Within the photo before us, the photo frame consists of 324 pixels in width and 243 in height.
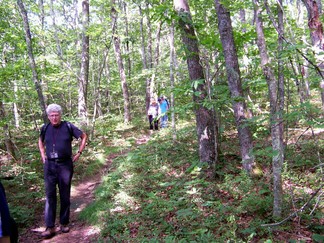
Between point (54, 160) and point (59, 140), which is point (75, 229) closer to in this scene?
point (54, 160)

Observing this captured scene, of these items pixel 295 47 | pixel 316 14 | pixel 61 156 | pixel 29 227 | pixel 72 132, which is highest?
pixel 316 14

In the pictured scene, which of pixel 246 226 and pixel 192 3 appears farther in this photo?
pixel 192 3

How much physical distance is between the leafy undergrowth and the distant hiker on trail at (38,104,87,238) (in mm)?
853

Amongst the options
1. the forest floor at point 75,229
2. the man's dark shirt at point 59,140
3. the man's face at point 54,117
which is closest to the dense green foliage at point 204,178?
the forest floor at point 75,229

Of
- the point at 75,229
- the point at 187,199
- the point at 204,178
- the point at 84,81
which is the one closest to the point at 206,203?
the point at 187,199

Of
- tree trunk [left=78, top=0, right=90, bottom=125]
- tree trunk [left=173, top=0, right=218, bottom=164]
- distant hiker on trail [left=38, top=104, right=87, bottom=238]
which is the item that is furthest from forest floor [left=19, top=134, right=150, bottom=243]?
tree trunk [left=78, top=0, right=90, bottom=125]

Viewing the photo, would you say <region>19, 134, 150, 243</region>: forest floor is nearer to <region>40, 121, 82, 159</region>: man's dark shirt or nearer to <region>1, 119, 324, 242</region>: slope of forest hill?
<region>1, 119, 324, 242</region>: slope of forest hill

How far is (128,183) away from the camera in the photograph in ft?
21.6

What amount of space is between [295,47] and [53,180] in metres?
4.76

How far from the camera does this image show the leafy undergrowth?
4020 millimetres

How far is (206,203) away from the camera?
491 centimetres

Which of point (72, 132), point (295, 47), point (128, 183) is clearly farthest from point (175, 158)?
point (295, 47)

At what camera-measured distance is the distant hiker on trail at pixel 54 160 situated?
525cm

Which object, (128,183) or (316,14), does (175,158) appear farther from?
(316,14)
